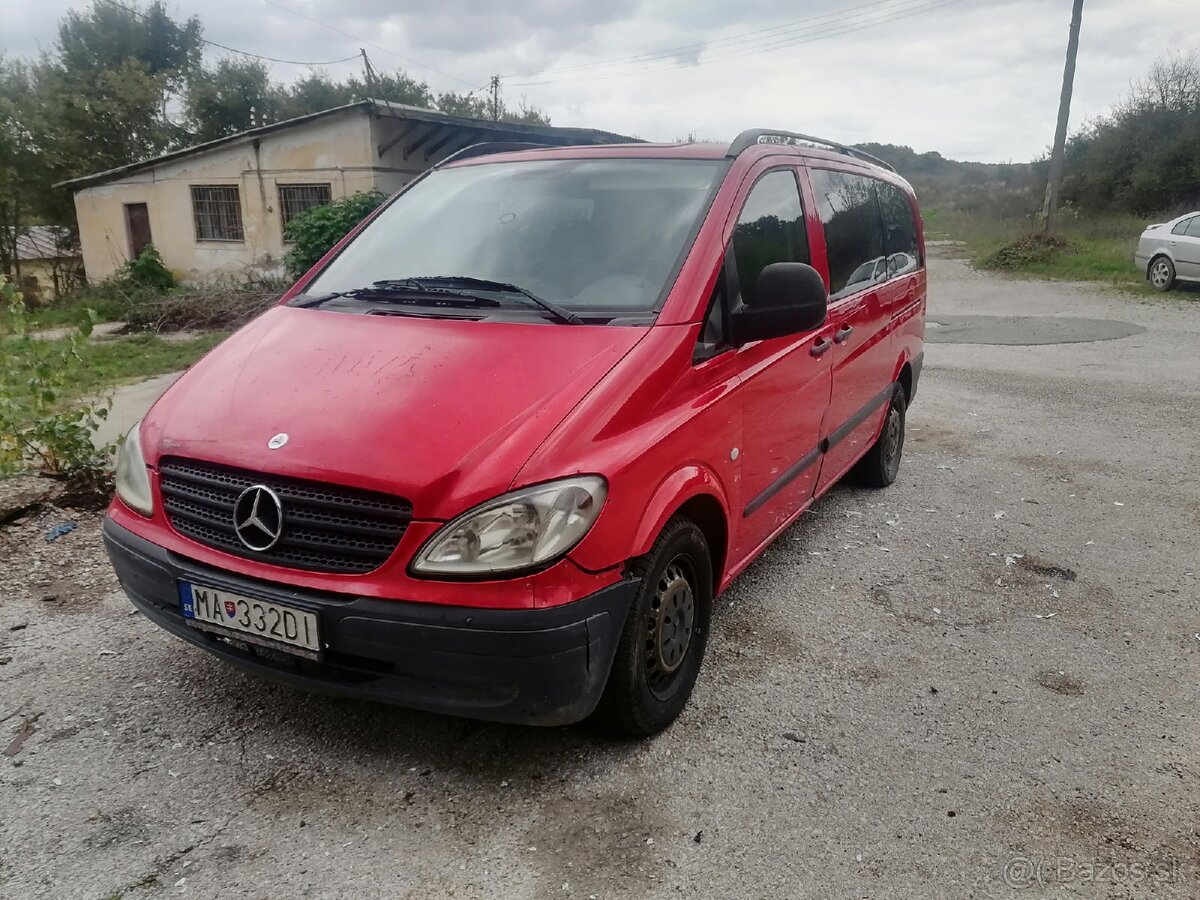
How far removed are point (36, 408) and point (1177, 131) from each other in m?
35.1

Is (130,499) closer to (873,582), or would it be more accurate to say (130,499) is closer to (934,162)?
(873,582)

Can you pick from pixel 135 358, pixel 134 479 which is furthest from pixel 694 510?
pixel 135 358

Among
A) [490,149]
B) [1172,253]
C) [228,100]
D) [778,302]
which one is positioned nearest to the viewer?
[778,302]

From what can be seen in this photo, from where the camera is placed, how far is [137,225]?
20.0 meters

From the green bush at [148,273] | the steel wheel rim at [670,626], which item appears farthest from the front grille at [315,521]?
the green bush at [148,273]

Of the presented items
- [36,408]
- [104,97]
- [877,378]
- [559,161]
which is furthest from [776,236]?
[104,97]

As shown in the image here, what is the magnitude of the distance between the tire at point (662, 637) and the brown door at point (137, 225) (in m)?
20.5

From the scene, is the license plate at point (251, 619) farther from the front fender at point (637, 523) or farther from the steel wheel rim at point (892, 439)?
the steel wheel rim at point (892, 439)

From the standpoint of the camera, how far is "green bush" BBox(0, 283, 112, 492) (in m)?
4.44

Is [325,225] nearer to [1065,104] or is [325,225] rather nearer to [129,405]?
[129,405]

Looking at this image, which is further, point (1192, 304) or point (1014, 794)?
point (1192, 304)

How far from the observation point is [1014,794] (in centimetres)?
258

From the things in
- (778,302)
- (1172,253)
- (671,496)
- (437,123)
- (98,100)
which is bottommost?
(671,496)

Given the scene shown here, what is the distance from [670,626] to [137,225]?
21.1 metres
